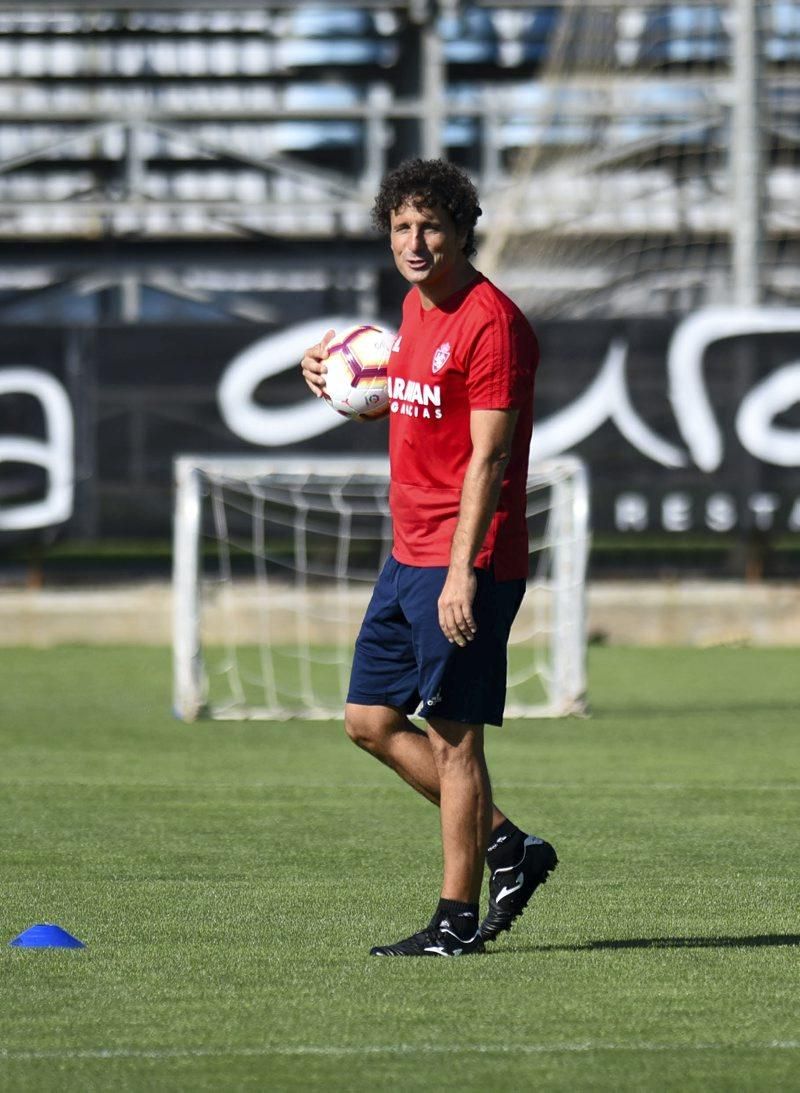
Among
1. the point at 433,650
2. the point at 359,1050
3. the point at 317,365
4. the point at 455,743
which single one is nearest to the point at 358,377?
the point at 317,365

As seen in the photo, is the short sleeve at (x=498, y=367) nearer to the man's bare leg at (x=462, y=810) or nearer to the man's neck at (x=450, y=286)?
the man's neck at (x=450, y=286)

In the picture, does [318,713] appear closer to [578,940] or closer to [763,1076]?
[578,940]

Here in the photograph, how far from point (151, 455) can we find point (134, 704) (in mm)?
4294

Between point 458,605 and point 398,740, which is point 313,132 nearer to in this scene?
point 398,740

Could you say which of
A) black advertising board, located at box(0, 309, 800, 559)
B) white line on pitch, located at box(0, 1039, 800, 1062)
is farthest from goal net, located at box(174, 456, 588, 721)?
white line on pitch, located at box(0, 1039, 800, 1062)

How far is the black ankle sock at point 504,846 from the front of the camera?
4.90m

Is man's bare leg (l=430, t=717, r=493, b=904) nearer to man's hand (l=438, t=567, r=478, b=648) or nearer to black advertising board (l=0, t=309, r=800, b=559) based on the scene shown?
man's hand (l=438, t=567, r=478, b=648)

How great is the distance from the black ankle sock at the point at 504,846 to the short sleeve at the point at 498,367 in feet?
3.28

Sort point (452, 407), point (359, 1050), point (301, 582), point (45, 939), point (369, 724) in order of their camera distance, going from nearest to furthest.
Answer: point (359, 1050)
point (452, 407)
point (45, 939)
point (369, 724)
point (301, 582)

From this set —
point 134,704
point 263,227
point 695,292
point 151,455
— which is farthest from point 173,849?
point 263,227

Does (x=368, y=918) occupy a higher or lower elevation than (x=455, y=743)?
lower

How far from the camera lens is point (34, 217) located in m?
26.5

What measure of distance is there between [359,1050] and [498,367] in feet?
5.19

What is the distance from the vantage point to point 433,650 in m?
4.74
